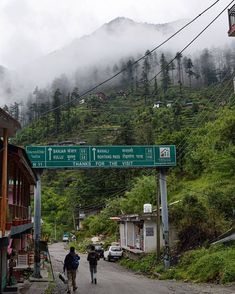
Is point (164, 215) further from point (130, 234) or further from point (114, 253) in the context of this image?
point (114, 253)

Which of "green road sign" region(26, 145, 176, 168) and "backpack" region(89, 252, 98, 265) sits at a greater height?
"green road sign" region(26, 145, 176, 168)

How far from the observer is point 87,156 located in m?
25.8

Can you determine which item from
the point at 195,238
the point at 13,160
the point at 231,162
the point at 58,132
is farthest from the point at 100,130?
the point at 13,160

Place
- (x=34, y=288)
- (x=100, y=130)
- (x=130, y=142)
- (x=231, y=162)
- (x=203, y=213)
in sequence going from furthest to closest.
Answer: (x=100, y=130) → (x=130, y=142) → (x=231, y=162) → (x=203, y=213) → (x=34, y=288)

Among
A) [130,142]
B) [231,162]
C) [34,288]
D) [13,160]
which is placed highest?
[130,142]

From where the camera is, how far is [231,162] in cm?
3703

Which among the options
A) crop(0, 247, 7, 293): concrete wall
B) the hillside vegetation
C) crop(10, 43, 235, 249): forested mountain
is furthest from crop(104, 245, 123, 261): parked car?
crop(0, 247, 7, 293): concrete wall

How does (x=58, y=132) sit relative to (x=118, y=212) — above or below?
above

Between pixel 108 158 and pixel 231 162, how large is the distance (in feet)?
49.0

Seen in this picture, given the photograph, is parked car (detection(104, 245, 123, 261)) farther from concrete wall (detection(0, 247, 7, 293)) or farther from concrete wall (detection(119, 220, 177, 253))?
concrete wall (detection(0, 247, 7, 293))

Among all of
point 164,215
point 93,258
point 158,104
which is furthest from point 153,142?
point 93,258

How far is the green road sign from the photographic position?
83.7 feet

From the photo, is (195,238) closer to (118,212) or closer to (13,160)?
(13,160)

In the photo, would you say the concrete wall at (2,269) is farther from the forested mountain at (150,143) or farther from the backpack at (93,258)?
the forested mountain at (150,143)
